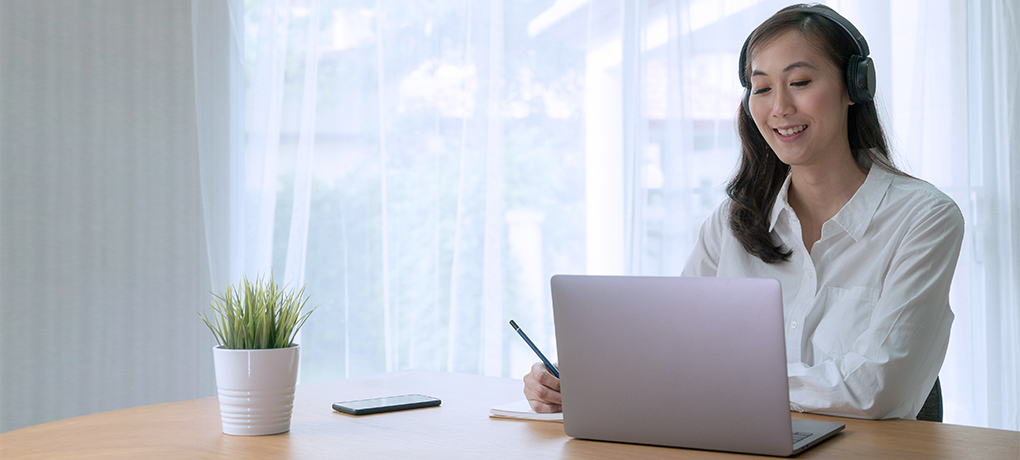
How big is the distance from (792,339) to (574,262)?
5.32 ft

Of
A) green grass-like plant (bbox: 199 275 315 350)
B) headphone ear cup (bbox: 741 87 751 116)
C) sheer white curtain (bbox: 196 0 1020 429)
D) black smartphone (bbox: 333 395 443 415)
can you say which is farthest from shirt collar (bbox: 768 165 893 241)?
sheer white curtain (bbox: 196 0 1020 429)

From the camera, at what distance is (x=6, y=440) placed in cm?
103

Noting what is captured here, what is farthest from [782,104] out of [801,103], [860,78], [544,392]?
[544,392]

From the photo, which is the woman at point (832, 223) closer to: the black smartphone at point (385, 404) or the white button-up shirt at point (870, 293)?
the white button-up shirt at point (870, 293)

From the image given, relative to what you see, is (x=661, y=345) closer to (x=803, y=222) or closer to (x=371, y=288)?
(x=803, y=222)

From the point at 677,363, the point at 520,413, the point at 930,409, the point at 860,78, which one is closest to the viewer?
the point at 677,363

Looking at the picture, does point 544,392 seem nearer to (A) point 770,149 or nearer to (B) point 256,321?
(B) point 256,321

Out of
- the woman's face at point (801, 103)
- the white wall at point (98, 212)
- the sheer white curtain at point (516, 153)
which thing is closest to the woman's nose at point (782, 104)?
the woman's face at point (801, 103)

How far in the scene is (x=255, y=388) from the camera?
100cm

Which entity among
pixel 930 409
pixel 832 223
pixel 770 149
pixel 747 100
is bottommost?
pixel 930 409

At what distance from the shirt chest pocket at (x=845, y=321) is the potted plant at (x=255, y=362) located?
3.13 feet

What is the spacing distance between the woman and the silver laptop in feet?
0.83

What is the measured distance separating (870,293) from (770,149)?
426mm

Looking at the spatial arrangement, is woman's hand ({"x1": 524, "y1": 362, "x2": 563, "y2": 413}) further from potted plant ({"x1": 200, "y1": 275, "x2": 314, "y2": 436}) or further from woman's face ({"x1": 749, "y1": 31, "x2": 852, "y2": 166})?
woman's face ({"x1": 749, "y1": 31, "x2": 852, "y2": 166})
